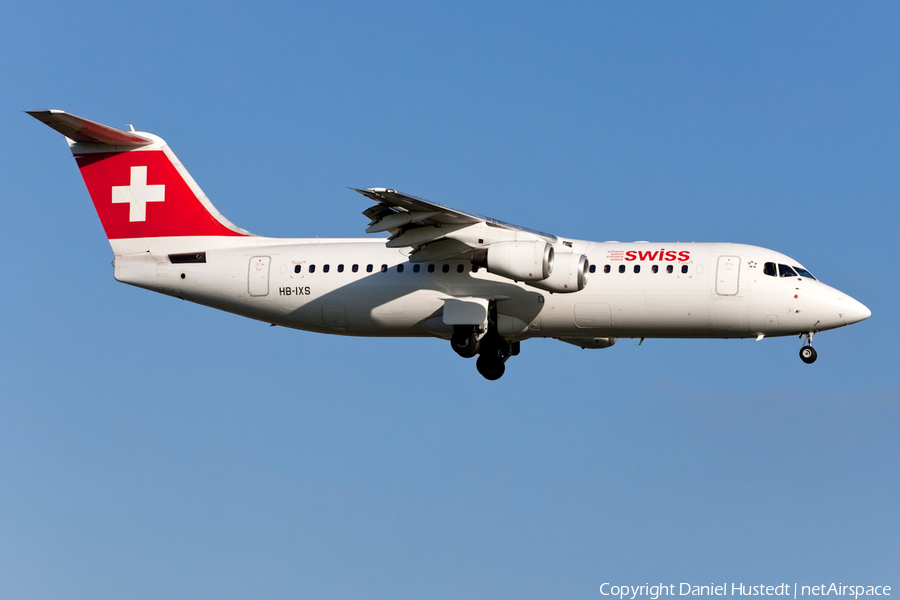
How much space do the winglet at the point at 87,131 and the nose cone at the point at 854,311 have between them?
1484 centimetres

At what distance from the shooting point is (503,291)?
23.2 meters

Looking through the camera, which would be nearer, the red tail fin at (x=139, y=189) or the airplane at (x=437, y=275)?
the airplane at (x=437, y=275)

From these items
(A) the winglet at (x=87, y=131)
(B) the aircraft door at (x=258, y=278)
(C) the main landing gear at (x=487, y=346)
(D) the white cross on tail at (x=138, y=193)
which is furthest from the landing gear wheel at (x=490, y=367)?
(A) the winglet at (x=87, y=131)

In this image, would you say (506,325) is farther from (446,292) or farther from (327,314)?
(327,314)

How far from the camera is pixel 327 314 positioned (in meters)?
24.0

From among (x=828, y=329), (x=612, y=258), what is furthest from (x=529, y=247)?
(x=828, y=329)

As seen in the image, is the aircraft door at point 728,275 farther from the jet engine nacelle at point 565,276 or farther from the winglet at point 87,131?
the winglet at point 87,131

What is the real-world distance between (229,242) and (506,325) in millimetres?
6417

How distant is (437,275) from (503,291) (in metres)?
1.38

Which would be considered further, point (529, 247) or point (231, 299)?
point (231, 299)

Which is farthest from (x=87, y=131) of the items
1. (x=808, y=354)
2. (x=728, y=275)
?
(x=808, y=354)

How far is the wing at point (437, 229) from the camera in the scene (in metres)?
22.0

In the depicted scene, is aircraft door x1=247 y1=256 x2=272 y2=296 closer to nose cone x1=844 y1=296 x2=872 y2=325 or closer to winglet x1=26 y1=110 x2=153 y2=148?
winglet x1=26 y1=110 x2=153 y2=148

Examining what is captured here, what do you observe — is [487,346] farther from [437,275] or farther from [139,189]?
[139,189]
